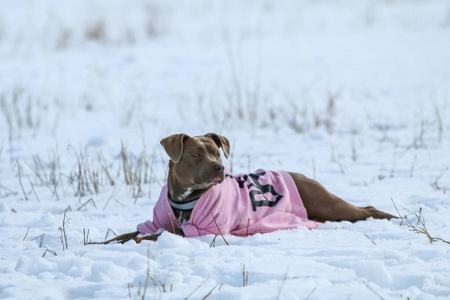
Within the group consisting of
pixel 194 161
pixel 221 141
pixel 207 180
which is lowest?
pixel 207 180

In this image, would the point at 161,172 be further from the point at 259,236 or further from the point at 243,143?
the point at 259,236

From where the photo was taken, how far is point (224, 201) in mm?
4426

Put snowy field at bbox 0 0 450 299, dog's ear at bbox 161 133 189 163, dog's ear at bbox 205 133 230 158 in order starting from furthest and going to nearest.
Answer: dog's ear at bbox 205 133 230 158, dog's ear at bbox 161 133 189 163, snowy field at bbox 0 0 450 299

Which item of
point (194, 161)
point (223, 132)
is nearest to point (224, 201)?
point (194, 161)

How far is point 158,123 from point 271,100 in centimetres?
249

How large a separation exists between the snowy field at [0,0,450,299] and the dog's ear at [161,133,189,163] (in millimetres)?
726

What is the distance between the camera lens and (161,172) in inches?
277

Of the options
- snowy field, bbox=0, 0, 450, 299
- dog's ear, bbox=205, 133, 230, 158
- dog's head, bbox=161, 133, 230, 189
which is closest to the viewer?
snowy field, bbox=0, 0, 450, 299

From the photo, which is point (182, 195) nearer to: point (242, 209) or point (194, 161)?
point (194, 161)

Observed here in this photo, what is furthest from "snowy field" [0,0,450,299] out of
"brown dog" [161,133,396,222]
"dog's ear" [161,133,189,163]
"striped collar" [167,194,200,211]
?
"dog's ear" [161,133,189,163]

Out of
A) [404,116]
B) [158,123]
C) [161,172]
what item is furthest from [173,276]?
[404,116]

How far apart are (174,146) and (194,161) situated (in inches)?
8.1

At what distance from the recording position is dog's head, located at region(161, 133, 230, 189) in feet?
13.9

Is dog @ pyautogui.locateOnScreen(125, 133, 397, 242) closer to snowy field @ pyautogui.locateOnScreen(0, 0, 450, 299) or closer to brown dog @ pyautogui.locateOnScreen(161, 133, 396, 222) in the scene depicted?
brown dog @ pyautogui.locateOnScreen(161, 133, 396, 222)
